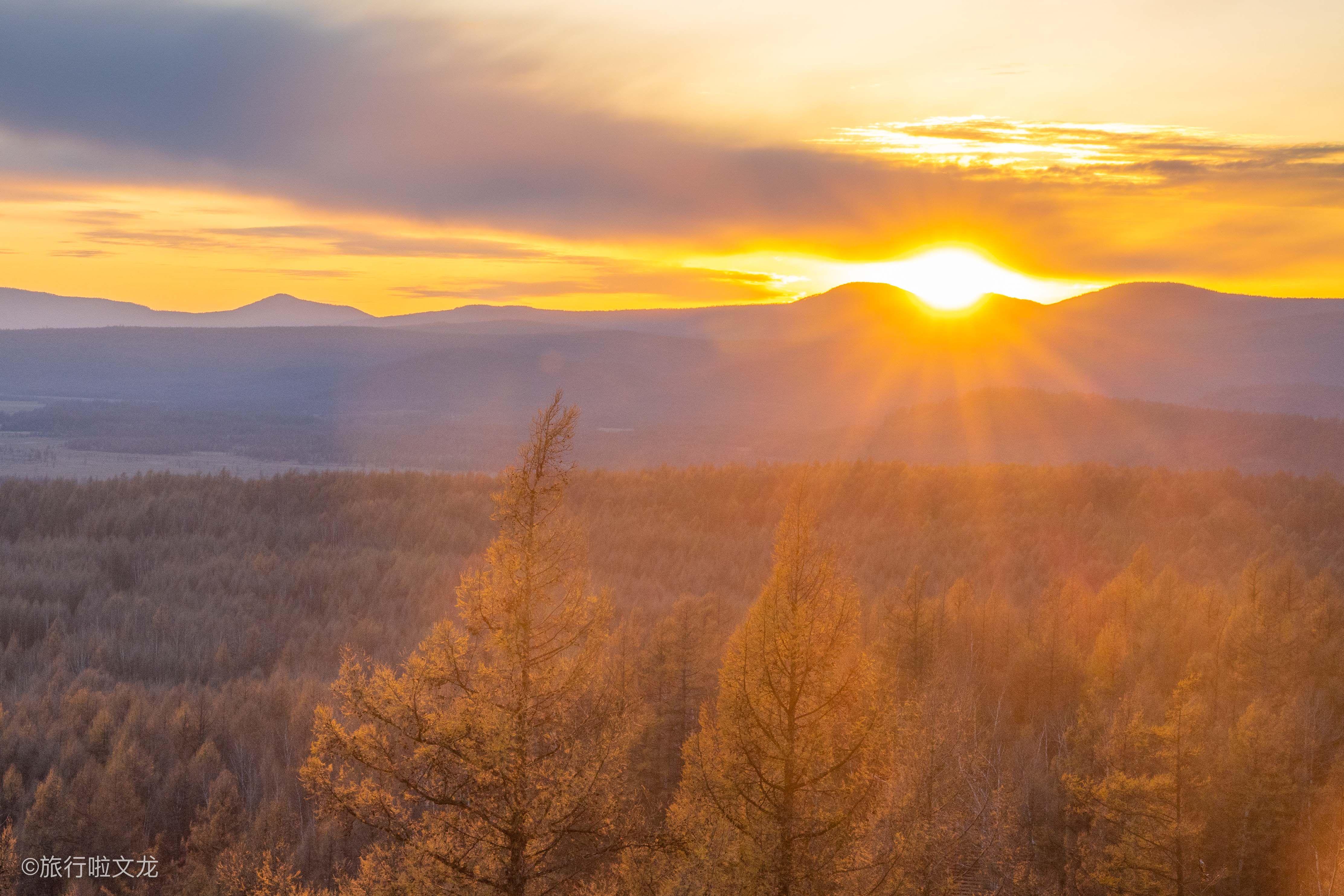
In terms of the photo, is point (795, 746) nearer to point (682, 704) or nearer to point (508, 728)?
point (508, 728)

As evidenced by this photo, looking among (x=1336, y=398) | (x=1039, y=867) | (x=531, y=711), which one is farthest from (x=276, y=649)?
(x=1336, y=398)

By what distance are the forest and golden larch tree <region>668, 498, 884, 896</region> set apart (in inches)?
1.5

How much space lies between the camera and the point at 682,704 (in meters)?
23.7

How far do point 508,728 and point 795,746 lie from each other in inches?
144

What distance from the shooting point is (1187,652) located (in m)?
31.3

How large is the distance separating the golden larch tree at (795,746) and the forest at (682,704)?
39mm

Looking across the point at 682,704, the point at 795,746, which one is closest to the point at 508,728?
the point at 795,746

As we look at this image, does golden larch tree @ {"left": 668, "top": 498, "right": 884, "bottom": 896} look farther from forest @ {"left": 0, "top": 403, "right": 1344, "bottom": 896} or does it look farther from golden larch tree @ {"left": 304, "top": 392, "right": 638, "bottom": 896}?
golden larch tree @ {"left": 304, "top": 392, "right": 638, "bottom": 896}

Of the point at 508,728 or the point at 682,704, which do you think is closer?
the point at 508,728

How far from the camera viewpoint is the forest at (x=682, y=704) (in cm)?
945

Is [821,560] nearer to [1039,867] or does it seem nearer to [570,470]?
[570,470]

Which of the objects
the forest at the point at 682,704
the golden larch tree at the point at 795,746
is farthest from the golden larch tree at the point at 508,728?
the golden larch tree at the point at 795,746

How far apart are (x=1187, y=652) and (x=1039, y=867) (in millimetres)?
15117

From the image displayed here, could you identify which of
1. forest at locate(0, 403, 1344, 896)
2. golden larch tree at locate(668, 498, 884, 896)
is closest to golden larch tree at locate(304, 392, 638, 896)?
forest at locate(0, 403, 1344, 896)
